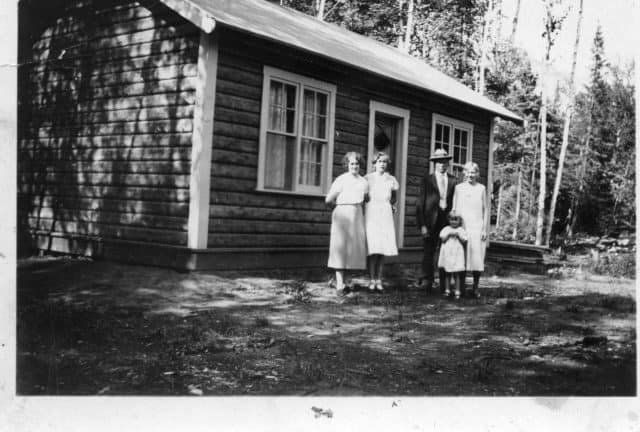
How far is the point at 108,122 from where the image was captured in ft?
30.9

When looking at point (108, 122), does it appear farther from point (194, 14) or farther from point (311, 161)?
point (311, 161)

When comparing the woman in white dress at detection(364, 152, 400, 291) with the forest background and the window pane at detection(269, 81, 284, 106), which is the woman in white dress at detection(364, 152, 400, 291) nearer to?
the window pane at detection(269, 81, 284, 106)

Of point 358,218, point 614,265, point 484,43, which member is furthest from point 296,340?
point 484,43

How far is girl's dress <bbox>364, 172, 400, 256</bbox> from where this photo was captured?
7930mm

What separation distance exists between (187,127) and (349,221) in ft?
8.84

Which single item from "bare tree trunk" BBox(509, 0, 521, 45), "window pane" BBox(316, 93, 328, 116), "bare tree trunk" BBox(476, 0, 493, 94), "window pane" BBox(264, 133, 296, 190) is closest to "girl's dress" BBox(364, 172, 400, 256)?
"window pane" BBox(264, 133, 296, 190)

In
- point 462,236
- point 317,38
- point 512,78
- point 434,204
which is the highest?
point 512,78

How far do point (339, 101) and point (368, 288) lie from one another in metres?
3.75

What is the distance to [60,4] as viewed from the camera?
32.3 feet

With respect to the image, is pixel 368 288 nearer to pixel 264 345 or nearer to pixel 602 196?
pixel 264 345

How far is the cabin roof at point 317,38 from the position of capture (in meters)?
8.09

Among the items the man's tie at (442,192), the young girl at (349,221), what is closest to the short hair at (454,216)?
the man's tie at (442,192)

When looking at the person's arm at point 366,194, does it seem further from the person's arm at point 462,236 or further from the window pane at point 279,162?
the window pane at point 279,162

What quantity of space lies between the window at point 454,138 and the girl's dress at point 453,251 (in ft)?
16.6
